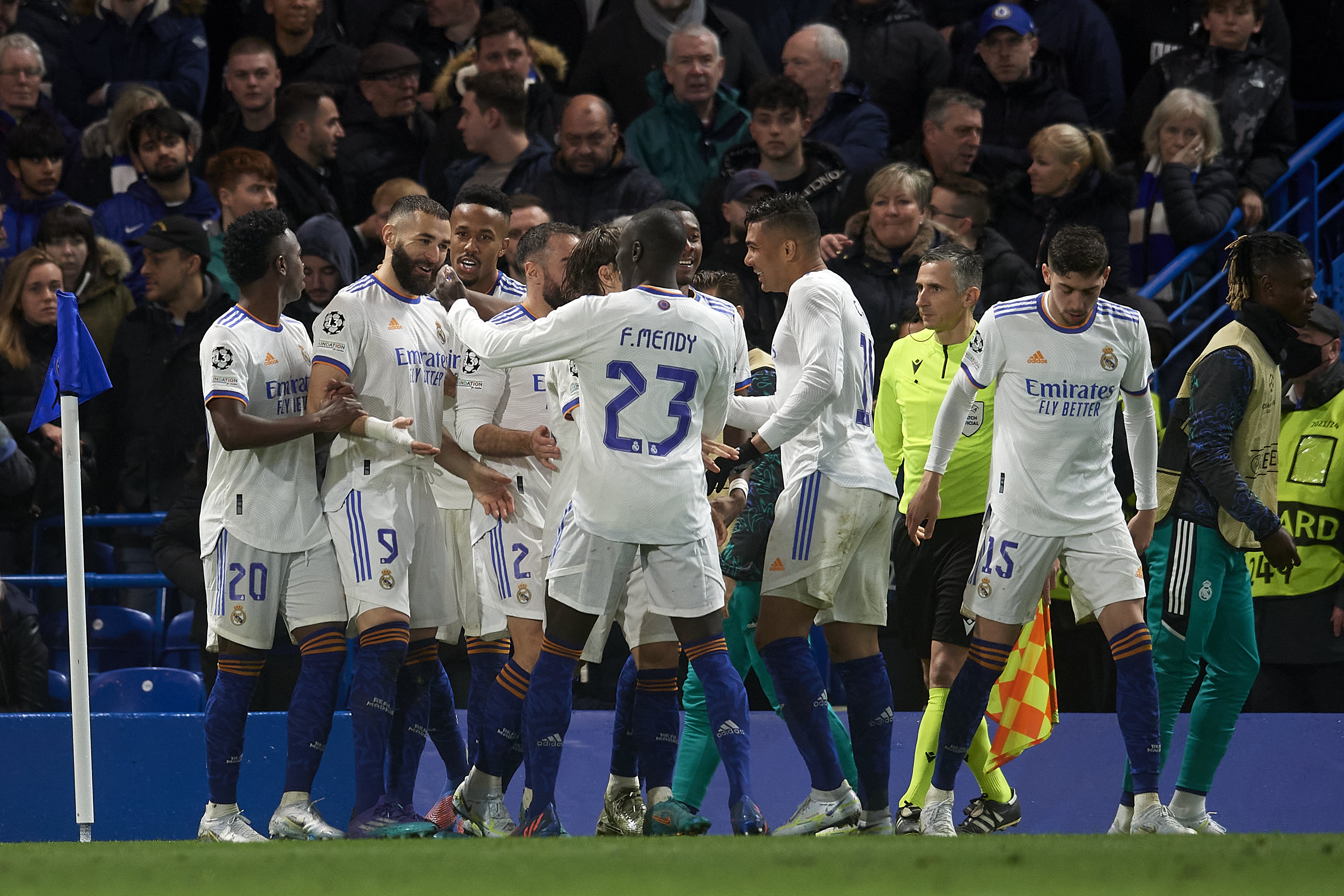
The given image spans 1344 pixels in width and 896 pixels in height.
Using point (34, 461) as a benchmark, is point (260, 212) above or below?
above

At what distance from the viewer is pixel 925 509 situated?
6.04m

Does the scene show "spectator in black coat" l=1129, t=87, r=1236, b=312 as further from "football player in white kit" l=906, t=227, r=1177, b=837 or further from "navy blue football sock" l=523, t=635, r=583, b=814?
"navy blue football sock" l=523, t=635, r=583, b=814

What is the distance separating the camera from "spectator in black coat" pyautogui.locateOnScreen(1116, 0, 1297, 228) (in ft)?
31.4

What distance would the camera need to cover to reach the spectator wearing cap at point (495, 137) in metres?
9.10

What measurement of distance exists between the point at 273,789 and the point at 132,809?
25.2 inches

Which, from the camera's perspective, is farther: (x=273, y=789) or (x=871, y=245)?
(x=871, y=245)

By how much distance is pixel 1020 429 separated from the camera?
5.95 metres

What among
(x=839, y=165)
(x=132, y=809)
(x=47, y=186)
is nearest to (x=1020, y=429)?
(x=839, y=165)

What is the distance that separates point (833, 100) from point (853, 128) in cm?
25

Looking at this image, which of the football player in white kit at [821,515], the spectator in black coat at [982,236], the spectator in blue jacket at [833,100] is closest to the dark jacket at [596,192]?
the spectator in blue jacket at [833,100]

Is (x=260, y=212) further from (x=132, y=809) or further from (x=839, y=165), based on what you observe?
(x=839, y=165)

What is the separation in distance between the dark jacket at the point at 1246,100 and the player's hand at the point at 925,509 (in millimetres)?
4629

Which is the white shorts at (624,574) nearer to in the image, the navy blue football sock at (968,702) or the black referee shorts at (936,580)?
the navy blue football sock at (968,702)

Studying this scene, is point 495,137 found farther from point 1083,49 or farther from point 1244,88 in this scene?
point 1244,88
